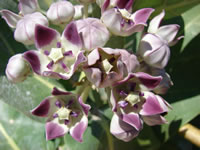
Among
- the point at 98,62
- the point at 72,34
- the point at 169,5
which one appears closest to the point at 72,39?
the point at 72,34

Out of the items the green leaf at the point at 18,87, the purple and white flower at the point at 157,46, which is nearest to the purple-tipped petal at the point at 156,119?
the purple and white flower at the point at 157,46

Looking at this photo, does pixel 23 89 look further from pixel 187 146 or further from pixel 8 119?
pixel 187 146

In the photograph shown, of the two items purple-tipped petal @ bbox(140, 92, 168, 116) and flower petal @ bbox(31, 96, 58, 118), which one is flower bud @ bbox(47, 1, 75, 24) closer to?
flower petal @ bbox(31, 96, 58, 118)

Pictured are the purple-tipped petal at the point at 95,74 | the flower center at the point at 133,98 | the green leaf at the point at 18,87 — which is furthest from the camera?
the green leaf at the point at 18,87

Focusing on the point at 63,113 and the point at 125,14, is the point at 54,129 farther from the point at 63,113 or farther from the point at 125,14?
the point at 125,14

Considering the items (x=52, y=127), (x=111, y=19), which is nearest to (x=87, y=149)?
(x=52, y=127)

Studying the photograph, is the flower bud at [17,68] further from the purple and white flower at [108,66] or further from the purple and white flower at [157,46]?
the purple and white flower at [157,46]
